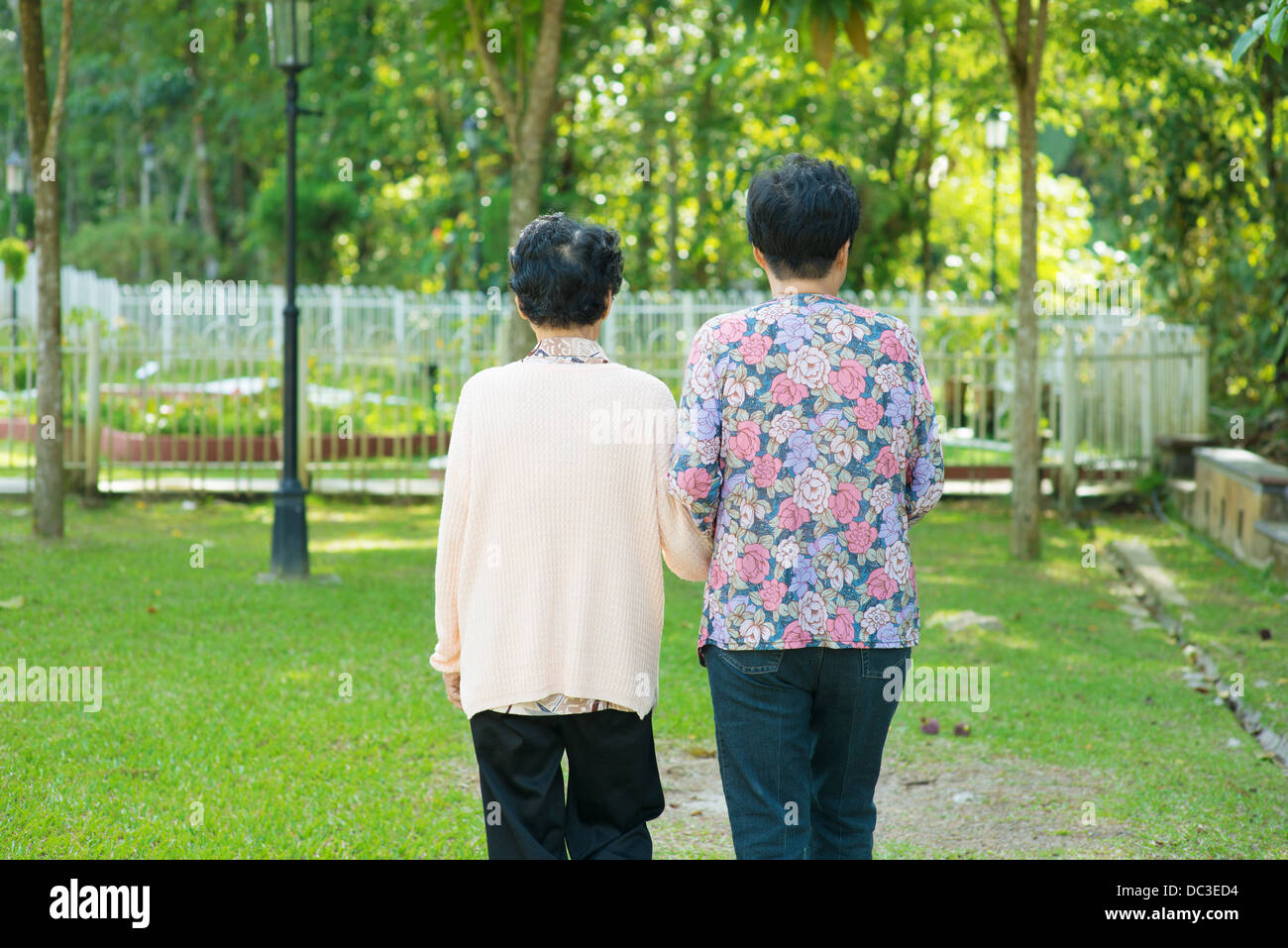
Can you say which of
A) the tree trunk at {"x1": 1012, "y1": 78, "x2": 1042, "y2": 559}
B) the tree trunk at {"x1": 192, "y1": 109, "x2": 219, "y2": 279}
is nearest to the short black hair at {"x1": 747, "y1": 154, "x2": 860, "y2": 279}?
the tree trunk at {"x1": 1012, "y1": 78, "x2": 1042, "y2": 559}

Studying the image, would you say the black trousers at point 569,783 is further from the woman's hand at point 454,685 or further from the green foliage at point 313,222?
the green foliage at point 313,222

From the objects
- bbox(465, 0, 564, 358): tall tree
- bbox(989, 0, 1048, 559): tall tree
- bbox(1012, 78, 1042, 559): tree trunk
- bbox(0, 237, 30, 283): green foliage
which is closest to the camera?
bbox(465, 0, 564, 358): tall tree

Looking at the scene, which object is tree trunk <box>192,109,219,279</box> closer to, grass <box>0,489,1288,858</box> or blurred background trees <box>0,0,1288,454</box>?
blurred background trees <box>0,0,1288,454</box>

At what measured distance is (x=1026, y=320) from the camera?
998 centimetres

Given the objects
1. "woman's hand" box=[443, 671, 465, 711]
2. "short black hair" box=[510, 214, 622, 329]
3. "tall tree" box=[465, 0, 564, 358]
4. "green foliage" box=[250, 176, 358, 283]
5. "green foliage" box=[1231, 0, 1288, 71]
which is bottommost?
"woman's hand" box=[443, 671, 465, 711]

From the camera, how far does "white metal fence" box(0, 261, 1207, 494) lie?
12.6m

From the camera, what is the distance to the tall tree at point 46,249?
8.91 meters

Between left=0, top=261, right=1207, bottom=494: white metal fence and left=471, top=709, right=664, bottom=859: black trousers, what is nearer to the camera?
left=471, top=709, right=664, bottom=859: black trousers

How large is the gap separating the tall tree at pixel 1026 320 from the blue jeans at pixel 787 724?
7.33 m

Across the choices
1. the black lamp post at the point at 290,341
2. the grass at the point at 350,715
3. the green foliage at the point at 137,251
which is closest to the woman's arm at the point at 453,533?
the grass at the point at 350,715

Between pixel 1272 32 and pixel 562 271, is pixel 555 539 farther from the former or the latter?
pixel 1272 32

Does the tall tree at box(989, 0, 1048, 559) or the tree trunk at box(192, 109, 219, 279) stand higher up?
the tree trunk at box(192, 109, 219, 279)
